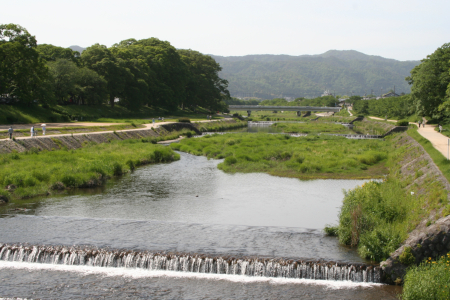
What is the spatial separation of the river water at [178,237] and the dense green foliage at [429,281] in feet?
3.97

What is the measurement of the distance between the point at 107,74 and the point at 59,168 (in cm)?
5472

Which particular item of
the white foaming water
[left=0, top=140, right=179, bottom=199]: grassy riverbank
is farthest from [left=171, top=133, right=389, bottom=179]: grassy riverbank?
the white foaming water

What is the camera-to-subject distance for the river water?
53.0ft

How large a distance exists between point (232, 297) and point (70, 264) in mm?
7917

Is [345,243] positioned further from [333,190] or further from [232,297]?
[333,190]

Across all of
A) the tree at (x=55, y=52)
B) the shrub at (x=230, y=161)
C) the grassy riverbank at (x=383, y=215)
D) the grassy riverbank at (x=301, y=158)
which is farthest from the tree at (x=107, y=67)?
the grassy riverbank at (x=383, y=215)

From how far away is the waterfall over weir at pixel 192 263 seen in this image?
17.2 m

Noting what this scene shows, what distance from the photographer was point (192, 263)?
17.9 metres

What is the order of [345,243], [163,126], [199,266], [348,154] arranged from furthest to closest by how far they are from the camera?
1. [163,126]
2. [348,154]
3. [345,243]
4. [199,266]

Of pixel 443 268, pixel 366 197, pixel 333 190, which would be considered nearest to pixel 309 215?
pixel 366 197

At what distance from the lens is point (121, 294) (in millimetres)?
15625

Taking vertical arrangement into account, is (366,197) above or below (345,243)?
above

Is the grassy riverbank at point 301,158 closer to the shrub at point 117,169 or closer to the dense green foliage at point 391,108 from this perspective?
the shrub at point 117,169

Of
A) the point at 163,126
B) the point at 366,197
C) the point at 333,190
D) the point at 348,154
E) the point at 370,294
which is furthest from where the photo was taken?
the point at 163,126
